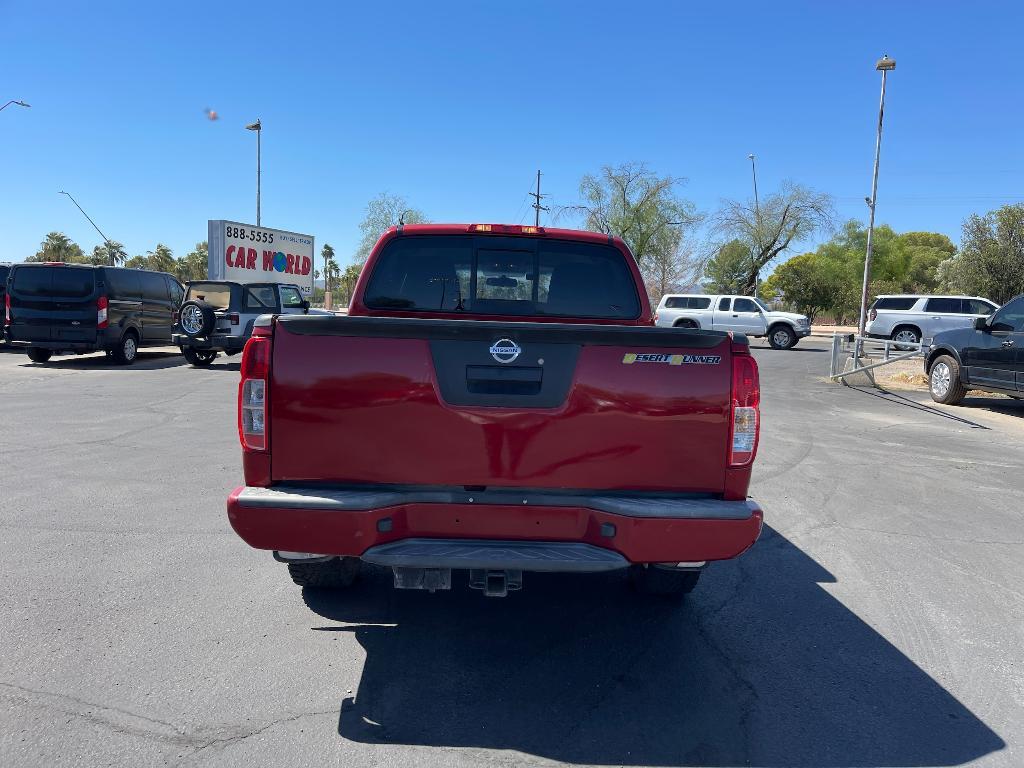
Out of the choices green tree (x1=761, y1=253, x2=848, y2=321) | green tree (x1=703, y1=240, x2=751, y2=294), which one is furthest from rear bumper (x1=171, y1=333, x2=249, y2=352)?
green tree (x1=761, y1=253, x2=848, y2=321)

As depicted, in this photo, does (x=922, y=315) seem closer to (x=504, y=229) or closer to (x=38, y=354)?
(x=504, y=229)

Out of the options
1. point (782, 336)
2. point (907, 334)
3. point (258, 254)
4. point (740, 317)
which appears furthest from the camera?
point (782, 336)

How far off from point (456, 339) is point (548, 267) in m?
1.76

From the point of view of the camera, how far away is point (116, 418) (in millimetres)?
9242

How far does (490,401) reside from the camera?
9.61ft

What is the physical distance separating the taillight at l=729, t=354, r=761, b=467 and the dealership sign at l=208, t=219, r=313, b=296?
2177 cm

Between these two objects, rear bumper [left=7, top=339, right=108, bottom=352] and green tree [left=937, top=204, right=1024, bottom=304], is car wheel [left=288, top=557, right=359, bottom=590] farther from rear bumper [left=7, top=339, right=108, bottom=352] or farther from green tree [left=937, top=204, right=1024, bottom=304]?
green tree [left=937, top=204, right=1024, bottom=304]

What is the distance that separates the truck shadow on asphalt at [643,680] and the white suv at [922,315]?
22.7m

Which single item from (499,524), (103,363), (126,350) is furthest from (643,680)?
(103,363)

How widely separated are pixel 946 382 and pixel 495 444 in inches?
490

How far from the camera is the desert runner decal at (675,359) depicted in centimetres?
294

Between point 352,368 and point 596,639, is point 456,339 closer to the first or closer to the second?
point 352,368

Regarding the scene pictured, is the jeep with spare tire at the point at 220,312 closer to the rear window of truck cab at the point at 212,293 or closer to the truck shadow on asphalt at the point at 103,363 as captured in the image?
the rear window of truck cab at the point at 212,293

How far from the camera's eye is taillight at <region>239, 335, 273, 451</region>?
2908 mm
